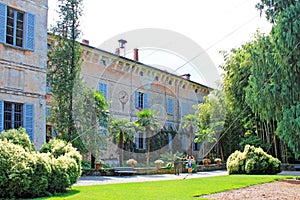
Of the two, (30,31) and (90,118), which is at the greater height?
(30,31)

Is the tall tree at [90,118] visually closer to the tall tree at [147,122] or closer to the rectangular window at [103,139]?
the rectangular window at [103,139]

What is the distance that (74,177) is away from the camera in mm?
10219

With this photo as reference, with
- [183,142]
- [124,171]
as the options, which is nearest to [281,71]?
[124,171]

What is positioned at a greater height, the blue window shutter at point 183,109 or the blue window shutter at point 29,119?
the blue window shutter at point 183,109

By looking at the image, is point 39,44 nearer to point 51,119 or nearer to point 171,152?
point 51,119

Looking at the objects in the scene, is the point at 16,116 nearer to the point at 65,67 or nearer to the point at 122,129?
the point at 65,67

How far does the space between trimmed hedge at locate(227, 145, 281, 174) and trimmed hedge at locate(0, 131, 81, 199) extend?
1176 cm

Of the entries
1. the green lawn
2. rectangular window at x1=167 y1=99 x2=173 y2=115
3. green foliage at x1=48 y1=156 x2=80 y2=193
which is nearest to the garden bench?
the green lawn

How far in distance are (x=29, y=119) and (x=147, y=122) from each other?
9420 mm

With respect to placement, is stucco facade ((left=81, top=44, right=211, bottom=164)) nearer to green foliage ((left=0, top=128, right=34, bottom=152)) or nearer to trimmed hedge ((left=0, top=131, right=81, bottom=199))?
green foliage ((left=0, top=128, right=34, bottom=152))

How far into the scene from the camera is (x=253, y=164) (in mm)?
18766

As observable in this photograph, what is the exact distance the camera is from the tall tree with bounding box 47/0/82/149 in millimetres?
18359

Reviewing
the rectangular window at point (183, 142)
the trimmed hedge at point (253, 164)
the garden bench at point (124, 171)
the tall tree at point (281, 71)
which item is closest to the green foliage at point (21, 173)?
the tall tree at point (281, 71)

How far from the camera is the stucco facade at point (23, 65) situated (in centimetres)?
1466
